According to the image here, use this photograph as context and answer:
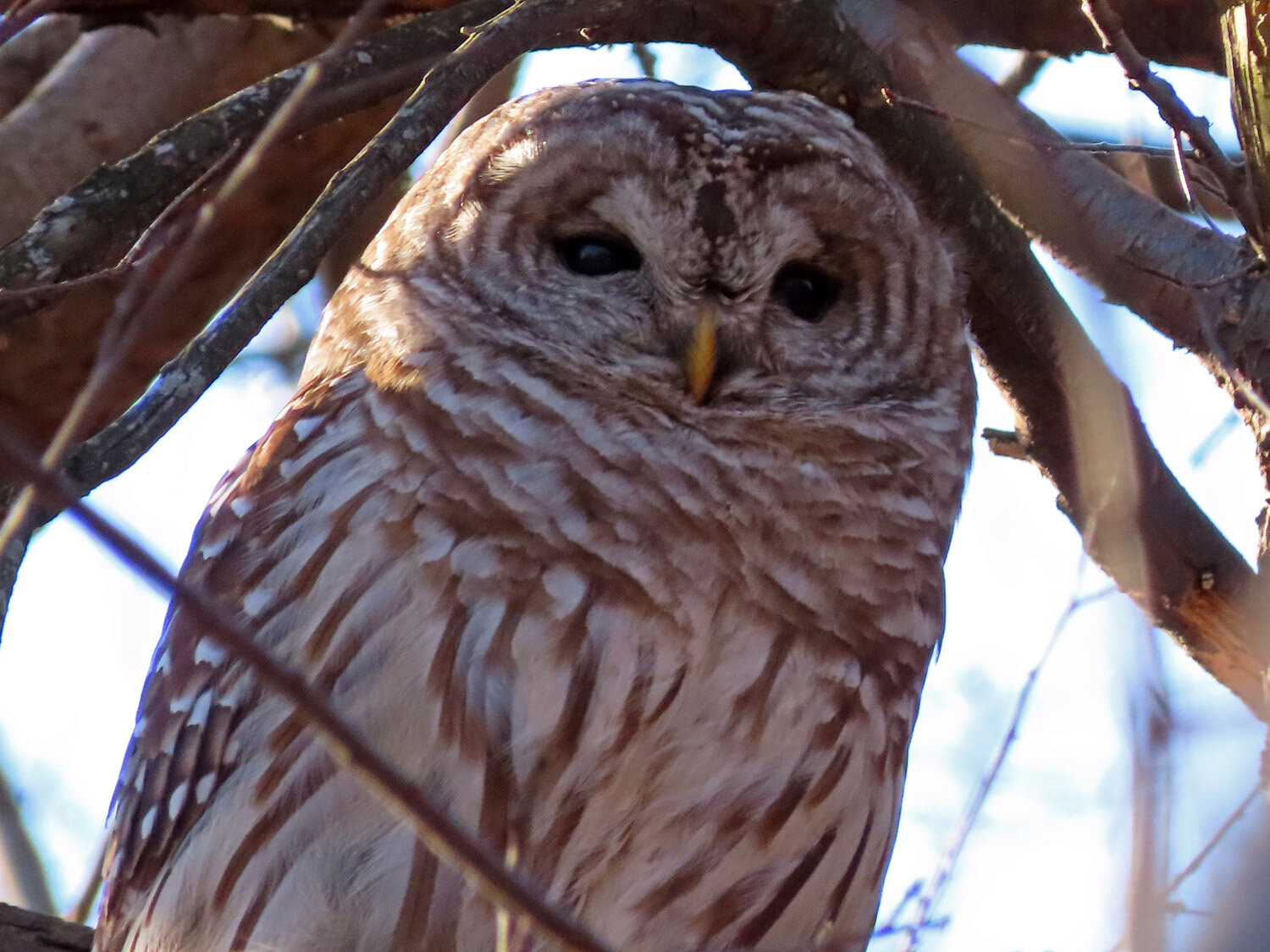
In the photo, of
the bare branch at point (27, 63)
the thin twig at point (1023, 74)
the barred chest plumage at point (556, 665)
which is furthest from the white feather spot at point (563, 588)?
the bare branch at point (27, 63)

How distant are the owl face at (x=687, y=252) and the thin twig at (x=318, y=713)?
74.4 inches

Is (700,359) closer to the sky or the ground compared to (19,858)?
closer to the ground

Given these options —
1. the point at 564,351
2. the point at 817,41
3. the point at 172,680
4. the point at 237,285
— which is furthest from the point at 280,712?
the point at 237,285

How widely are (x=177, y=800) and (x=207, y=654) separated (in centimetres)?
27

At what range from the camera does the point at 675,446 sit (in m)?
3.10

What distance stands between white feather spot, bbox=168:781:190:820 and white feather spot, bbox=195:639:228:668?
8.8 inches

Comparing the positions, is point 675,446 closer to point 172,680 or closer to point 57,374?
point 172,680

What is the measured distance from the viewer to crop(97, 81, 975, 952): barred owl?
9.16ft

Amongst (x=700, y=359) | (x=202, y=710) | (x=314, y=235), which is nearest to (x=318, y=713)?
(x=314, y=235)

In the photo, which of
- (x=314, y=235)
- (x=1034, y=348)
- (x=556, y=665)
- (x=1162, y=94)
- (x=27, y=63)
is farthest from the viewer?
(x=27, y=63)

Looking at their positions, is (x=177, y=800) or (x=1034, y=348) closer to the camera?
(x=177, y=800)

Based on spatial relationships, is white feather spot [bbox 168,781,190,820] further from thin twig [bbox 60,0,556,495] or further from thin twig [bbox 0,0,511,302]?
thin twig [bbox 60,0,556,495]

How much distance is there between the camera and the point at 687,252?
3.33m

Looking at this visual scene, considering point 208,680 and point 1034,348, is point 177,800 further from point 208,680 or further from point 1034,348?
point 1034,348
